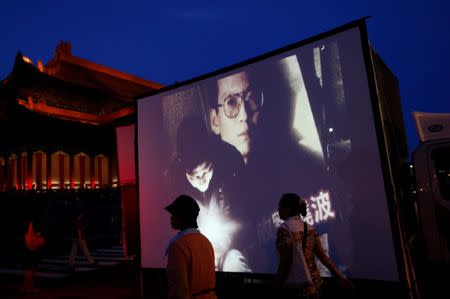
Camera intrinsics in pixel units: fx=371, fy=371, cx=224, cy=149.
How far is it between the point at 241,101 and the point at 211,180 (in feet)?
4.13

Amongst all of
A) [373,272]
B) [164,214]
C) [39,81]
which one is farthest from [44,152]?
[373,272]

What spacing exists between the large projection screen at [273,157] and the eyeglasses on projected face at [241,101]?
0.01m

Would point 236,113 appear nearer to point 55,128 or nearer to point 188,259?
point 188,259

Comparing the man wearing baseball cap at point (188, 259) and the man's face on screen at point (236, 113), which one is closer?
the man wearing baseball cap at point (188, 259)

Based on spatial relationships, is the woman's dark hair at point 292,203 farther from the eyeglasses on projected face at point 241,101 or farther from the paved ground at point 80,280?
the paved ground at point 80,280

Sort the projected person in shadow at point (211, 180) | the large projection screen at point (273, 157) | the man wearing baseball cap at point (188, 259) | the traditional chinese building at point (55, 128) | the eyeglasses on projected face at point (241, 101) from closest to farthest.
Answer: the man wearing baseball cap at point (188, 259) < the large projection screen at point (273, 157) < the eyeglasses on projected face at point (241, 101) < the projected person in shadow at point (211, 180) < the traditional chinese building at point (55, 128)

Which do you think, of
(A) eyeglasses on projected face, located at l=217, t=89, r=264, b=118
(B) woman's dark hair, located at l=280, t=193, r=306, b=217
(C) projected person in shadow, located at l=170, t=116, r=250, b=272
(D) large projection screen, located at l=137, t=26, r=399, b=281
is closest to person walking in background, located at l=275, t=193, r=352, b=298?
(B) woman's dark hair, located at l=280, t=193, r=306, b=217

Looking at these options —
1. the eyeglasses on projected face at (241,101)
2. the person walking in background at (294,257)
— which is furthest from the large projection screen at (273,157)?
the person walking in background at (294,257)

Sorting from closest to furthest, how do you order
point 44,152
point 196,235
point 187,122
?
point 196,235 → point 187,122 → point 44,152

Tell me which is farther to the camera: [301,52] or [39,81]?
[39,81]

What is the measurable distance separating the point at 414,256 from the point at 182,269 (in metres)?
3.40

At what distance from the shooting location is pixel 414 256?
4.48 meters

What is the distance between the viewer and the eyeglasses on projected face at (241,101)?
5.13 metres

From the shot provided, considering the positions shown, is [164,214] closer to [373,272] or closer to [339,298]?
[339,298]
